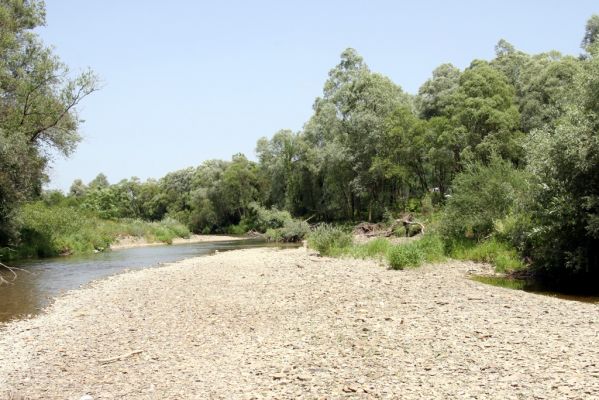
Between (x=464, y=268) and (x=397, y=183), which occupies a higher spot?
(x=397, y=183)

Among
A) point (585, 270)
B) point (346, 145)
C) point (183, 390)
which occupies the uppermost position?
point (346, 145)

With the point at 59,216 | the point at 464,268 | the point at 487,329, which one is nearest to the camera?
the point at 487,329

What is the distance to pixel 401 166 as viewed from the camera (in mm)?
50969

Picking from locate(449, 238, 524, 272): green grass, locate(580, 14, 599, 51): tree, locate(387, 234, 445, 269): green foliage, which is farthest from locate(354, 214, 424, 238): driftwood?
locate(580, 14, 599, 51): tree

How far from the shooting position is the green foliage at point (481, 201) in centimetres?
2450

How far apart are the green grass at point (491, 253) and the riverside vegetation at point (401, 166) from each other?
0.25ft

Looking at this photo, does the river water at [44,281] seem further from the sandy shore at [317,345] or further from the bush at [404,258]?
the bush at [404,258]

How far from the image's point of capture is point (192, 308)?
14.6 metres

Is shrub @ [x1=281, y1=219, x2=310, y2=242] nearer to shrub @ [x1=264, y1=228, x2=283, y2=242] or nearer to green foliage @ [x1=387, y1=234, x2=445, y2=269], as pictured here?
shrub @ [x1=264, y1=228, x2=283, y2=242]

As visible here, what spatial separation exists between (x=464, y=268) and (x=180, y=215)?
83.2m

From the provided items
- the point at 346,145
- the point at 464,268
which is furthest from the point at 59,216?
the point at 464,268

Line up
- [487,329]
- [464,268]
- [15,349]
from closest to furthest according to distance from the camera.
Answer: [487,329] < [15,349] < [464,268]

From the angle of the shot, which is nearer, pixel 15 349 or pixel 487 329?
pixel 487 329

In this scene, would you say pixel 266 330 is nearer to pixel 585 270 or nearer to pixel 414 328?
pixel 414 328
